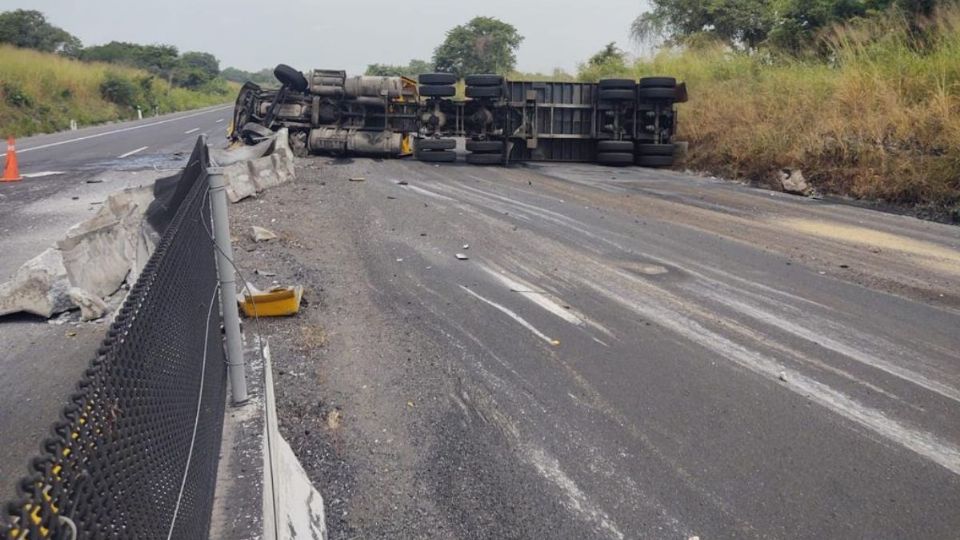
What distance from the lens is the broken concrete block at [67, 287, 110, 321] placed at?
6609 millimetres

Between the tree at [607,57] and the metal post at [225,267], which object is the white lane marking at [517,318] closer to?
the metal post at [225,267]

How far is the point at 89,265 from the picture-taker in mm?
7070

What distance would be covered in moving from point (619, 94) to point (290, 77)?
8.34m

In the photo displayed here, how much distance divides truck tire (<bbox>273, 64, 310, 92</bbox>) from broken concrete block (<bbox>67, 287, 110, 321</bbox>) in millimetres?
13086

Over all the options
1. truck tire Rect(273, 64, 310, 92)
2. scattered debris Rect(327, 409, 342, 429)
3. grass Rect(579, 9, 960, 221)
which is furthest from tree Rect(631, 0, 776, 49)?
scattered debris Rect(327, 409, 342, 429)

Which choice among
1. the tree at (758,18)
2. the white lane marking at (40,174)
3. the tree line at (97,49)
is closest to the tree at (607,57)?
the tree at (758,18)

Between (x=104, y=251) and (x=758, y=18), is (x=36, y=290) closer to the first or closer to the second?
(x=104, y=251)

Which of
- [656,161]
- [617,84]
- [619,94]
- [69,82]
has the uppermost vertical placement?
[69,82]

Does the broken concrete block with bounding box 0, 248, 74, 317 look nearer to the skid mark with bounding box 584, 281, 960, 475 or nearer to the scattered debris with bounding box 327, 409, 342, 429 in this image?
the scattered debris with bounding box 327, 409, 342, 429

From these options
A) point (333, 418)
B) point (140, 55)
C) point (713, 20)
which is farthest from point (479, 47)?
point (333, 418)

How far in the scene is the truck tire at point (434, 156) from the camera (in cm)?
1855

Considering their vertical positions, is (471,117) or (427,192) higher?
(471,117)

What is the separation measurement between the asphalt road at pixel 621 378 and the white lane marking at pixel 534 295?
0.11 feet

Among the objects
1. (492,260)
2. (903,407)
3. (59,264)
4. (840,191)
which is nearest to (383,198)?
(492,260)
